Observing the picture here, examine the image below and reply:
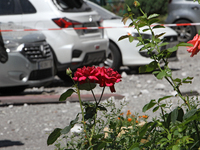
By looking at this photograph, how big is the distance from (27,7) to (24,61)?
119cm

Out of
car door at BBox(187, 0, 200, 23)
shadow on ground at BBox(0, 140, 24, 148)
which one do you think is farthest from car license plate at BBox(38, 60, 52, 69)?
car door at BBox(187, 0, 200, 23)

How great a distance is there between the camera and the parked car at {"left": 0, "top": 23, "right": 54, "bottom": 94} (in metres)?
5.83

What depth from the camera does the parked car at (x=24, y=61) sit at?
583 cm

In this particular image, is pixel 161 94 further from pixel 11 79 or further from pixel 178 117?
pixel 178 117

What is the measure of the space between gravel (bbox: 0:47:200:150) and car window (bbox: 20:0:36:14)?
55.2 inches

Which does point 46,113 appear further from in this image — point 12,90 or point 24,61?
point 12,90

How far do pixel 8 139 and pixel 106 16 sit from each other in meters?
5.80

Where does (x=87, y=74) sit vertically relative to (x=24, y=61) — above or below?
above

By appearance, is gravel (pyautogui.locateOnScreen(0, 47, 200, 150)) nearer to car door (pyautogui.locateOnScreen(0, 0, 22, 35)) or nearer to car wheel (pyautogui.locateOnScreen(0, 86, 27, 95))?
car wheel (pyautogui.locateOnScreen(0, 86, 27, 95))

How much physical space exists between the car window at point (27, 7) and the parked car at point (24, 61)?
1.89 feet

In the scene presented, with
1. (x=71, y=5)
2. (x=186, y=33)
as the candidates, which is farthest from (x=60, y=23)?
(x=186, y=33)

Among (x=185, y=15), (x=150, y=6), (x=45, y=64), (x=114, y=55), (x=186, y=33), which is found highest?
(x=45, y=64)

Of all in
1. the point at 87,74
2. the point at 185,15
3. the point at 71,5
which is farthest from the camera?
the point at 185,15

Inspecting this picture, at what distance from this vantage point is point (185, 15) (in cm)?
1284
